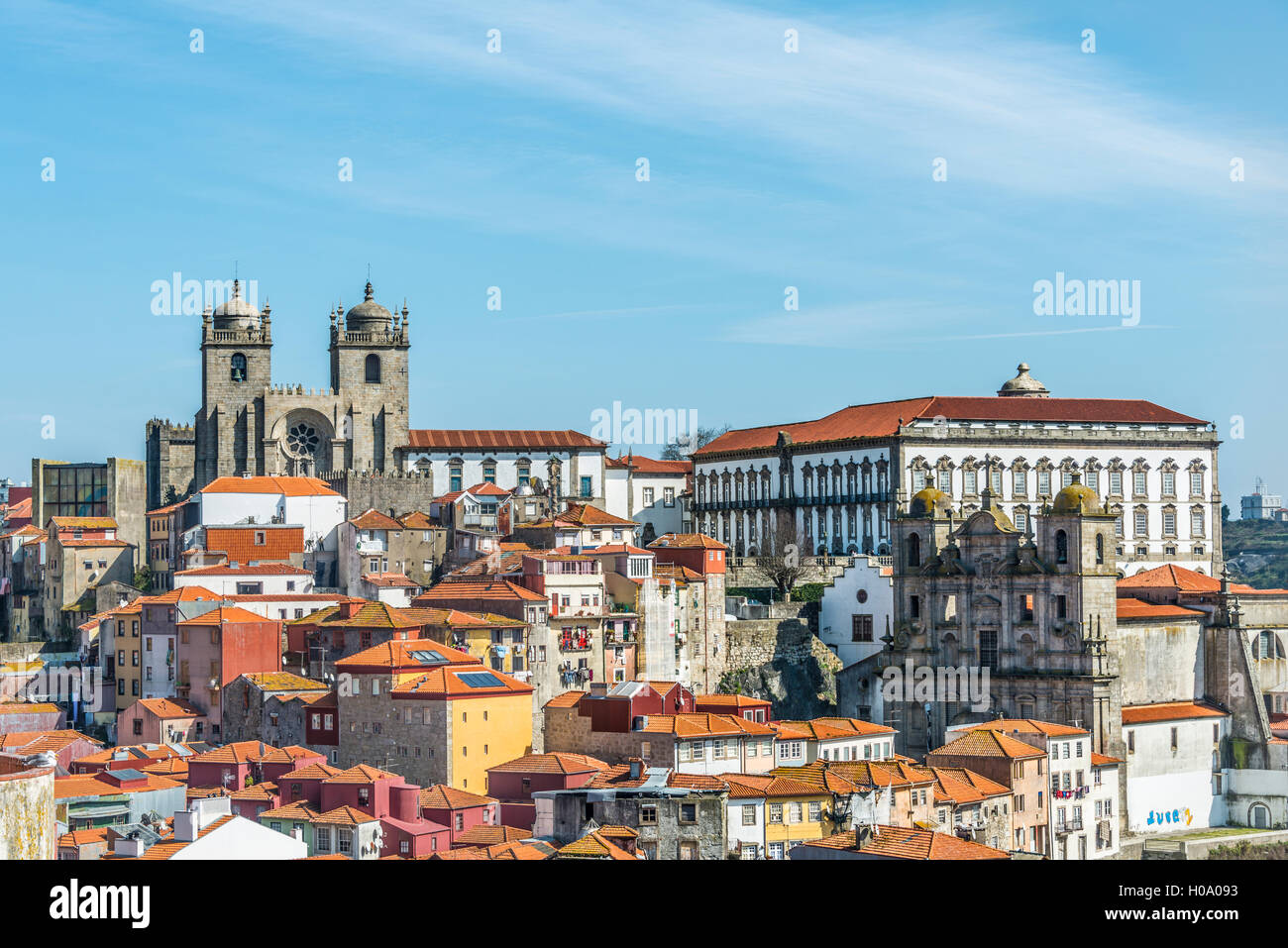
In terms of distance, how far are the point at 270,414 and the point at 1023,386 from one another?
137ft

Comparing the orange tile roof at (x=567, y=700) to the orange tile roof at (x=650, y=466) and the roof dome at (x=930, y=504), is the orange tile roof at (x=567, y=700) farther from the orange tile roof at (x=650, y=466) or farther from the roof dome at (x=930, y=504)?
the orange tile roof at (x=650, y=466)

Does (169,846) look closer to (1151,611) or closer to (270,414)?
(1151,611)

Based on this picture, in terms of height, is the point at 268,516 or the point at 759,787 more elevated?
the point at 268,516

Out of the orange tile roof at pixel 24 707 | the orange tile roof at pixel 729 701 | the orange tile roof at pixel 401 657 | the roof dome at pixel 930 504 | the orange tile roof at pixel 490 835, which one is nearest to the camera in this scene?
the orange tile roof at pixel 490 835

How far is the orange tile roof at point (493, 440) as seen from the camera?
90.4 m

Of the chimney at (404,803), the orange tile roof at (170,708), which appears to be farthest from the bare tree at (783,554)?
the chimney at (404,803)

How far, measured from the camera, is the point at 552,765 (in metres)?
52.5

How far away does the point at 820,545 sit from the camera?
300ft

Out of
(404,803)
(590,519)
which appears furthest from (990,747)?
(590,519)

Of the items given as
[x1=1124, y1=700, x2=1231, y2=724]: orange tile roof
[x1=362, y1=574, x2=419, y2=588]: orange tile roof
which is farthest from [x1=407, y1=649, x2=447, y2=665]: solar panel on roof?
[x1=1124, y1=700, x2=1231, y2=724]: orange tile roof

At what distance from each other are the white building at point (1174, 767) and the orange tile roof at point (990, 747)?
26.3ft
